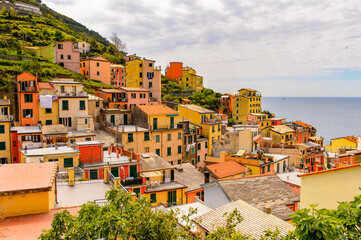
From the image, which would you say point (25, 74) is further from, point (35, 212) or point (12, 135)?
point (35, 212)

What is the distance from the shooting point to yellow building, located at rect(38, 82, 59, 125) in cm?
3011

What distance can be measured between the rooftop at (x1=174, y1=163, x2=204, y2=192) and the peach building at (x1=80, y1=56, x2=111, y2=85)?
33.3 meters

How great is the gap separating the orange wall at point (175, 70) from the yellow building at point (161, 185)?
2198 inches

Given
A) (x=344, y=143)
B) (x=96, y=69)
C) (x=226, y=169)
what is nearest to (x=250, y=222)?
(x=226, y=169)

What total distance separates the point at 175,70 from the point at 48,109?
5242cm

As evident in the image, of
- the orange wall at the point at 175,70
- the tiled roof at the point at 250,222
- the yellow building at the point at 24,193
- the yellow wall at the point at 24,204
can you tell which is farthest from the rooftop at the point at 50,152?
the orange wall at the point at 175,70

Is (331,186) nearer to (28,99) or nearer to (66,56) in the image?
(28,99)

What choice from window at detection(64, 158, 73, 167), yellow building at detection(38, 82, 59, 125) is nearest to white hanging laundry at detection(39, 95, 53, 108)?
yellow building at detection(38, 82, 59, 125)

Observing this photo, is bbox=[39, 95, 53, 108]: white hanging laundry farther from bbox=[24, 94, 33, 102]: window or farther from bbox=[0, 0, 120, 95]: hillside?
bbox=[0, 0, 120, 95]: hillside

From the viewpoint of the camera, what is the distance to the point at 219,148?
39.9m

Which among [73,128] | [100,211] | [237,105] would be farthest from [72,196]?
[237,105]

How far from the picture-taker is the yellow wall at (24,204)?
953 centimetres

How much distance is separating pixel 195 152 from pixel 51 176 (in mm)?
28431

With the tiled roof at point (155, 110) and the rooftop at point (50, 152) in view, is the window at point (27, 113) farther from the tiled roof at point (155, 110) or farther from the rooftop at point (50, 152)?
the tiled roof at point (155, 110)
